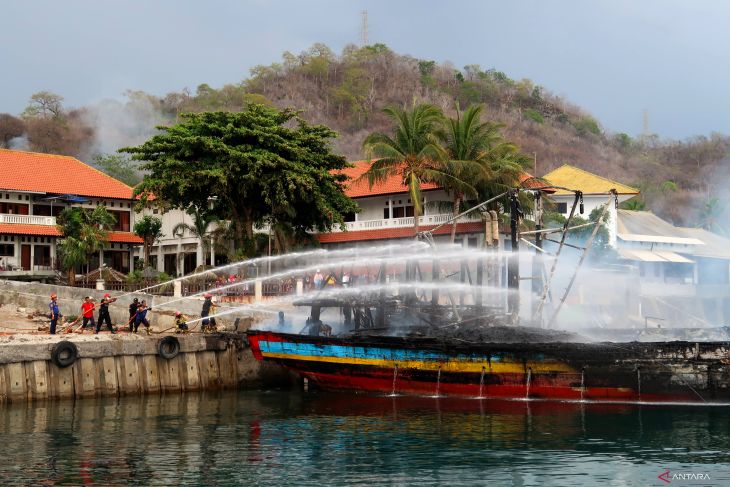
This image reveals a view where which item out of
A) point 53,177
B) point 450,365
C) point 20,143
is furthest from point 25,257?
point 20,143

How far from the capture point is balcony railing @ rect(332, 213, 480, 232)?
63131 millimetres

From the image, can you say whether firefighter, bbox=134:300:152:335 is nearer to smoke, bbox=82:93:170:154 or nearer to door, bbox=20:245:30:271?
door, bbox=20:245:30:271

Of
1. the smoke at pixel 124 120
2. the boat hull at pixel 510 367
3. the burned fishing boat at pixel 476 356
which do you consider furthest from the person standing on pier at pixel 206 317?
the smoke at pixel 124 120

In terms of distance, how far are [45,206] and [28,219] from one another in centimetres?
333

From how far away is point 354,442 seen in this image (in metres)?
27.2

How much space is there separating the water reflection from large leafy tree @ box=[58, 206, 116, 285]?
2757cm

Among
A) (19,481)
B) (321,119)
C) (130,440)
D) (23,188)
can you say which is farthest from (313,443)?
→ (321,119)

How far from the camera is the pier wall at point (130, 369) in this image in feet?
110

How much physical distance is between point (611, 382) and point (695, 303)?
36.2 m

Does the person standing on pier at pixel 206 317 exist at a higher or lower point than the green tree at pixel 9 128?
Result: lower

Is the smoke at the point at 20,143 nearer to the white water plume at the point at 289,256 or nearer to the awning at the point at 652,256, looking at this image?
the white water plume at the point at 289,256

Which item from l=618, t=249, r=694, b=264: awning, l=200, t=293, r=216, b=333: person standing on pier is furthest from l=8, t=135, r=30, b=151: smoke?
l=200, t=293, r=216, b=333: person standing on pier

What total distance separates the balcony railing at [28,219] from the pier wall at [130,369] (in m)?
33.0

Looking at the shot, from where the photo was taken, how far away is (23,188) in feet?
218
